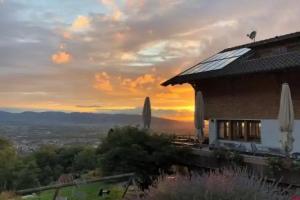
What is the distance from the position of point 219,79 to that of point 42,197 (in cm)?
1192

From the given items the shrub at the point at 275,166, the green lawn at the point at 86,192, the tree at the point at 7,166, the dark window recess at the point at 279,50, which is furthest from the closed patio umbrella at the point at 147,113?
the tree at the point at 7,166

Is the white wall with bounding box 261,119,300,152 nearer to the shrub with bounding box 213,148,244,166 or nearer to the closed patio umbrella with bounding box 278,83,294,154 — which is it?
the shrub with bounding box 213,148,244,166

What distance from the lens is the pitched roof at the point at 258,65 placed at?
18188 millimetres

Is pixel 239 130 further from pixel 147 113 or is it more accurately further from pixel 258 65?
pixel 147 113

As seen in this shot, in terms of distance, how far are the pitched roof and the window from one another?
2.72m

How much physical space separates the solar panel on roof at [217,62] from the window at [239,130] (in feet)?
9.78

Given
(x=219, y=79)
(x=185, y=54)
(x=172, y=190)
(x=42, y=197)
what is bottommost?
(x=42, y=197)

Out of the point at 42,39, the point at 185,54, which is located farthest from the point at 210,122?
the point at 42,39

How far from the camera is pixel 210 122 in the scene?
80.0 ft

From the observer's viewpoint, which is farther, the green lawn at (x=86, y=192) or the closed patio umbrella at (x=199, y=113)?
the closed patio umbrella at (x=199, y=113)

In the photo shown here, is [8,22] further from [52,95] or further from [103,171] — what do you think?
[52,95]

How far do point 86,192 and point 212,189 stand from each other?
699 cm

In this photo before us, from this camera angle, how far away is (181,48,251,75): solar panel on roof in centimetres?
2223

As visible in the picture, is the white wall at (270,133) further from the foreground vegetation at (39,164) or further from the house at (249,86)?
the foreground vegetation at (39,164)
